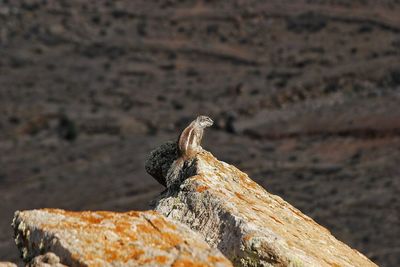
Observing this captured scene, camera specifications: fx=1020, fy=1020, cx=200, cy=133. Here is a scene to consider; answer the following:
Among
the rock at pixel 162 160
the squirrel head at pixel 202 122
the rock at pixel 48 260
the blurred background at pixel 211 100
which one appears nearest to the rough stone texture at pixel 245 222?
the squirrel head at pixel 202 122

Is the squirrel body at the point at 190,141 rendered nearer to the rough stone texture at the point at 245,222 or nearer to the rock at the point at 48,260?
the rough stone texture at the point at 245,222

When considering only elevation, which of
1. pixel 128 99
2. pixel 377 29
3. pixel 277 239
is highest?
pixel 277 239

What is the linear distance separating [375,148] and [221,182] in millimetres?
31089

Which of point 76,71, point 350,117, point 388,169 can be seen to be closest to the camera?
point 388,169

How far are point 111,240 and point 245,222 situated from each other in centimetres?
86

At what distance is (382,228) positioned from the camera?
3014 centimetres

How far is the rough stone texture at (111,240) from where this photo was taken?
454cm

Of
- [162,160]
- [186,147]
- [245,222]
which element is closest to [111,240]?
[245,222]

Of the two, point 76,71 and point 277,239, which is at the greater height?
point 277,239

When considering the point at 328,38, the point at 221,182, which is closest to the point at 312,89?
the point at 328,38

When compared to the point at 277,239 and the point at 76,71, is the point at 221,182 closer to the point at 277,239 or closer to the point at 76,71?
the point at 277,239

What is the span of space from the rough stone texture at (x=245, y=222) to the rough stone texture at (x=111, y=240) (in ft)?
Answer: 1.51

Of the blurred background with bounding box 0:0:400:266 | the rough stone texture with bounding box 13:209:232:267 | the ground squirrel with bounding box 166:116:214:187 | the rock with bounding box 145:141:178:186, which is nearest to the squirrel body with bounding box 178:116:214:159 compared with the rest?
the ground squirrel with bounding box 166:116:214:187

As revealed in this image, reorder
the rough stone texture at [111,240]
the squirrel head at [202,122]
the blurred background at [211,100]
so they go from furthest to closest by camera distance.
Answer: the blurred background at [211,100], the squirrel head at [202,122], the rough stone texture at [111,240]
